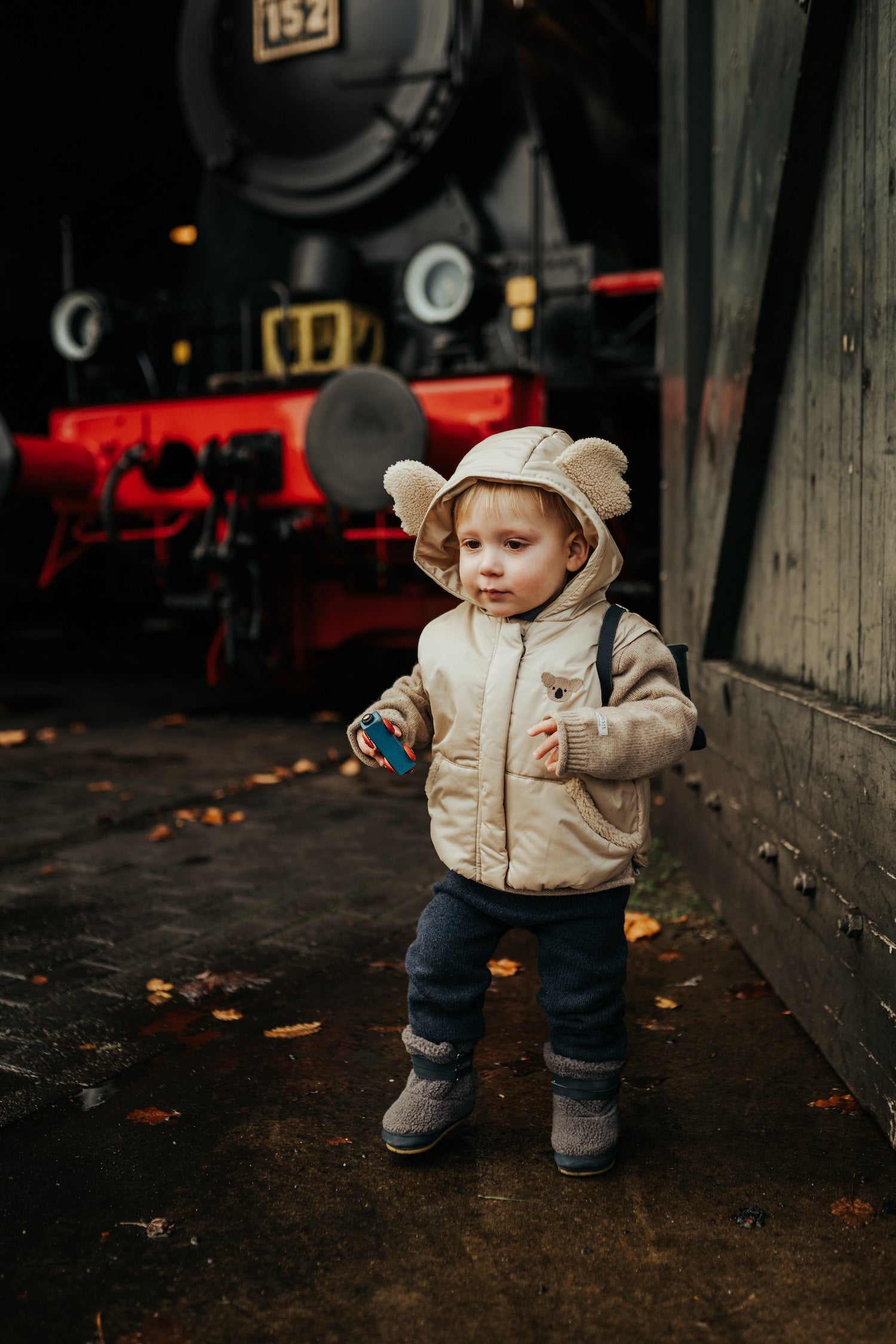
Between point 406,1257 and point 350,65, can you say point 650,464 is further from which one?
point 406,1257

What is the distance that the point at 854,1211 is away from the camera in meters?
1.60

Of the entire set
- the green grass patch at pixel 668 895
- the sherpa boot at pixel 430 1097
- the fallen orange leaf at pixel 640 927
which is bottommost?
the green grass patch at pixel 668 895

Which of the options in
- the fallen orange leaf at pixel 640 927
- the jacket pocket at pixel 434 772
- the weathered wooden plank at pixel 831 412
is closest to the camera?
the jacket pocket at pixel 434 772

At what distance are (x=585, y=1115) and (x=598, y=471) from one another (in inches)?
39.7

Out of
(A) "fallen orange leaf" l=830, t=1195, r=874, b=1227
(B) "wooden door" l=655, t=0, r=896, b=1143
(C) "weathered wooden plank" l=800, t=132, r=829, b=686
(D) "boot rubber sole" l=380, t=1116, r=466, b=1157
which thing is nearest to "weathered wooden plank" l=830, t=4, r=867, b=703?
(B) "wooden door" l=655, t=0, r=896, b=1143

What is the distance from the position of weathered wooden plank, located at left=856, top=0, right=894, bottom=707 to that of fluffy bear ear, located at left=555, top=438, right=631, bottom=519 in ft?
1.65

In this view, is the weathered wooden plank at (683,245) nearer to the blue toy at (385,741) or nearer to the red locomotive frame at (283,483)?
the red locomotive frame at (283,483)

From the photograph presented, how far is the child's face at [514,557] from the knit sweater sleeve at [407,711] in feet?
0.67

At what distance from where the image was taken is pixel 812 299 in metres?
2.31

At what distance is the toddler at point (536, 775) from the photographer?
1679mm

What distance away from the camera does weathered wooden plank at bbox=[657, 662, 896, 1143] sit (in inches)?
69.9

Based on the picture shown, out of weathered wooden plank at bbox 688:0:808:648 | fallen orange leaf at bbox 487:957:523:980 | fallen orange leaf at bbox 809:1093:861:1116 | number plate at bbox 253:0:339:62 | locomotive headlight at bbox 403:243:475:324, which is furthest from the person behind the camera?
number plate at bbox 253:0:339:62

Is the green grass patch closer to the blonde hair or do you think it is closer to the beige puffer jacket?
the beige puffer jacket

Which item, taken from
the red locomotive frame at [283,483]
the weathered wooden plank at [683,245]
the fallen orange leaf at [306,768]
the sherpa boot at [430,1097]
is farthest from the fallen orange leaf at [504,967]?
the red locomotive frame at [283,483]
